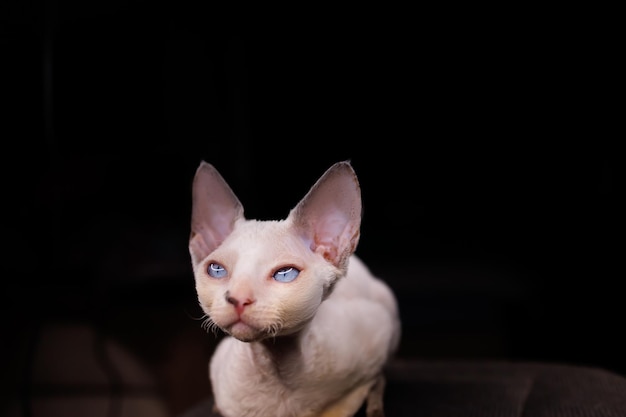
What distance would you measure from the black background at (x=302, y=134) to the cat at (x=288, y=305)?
0.65 meters

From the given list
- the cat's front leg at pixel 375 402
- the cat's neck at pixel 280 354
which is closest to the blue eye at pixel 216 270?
the cat's neck at pixel 280 354

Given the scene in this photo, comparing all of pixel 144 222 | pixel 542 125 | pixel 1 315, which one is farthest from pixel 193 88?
pixel 542 125

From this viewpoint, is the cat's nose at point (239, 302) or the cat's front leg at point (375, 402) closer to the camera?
the cat's nose at point (239, 302)

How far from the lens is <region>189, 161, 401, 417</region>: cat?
0.65 metres

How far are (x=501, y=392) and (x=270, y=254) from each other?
53cm

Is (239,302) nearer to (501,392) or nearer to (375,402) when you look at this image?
(375,402)

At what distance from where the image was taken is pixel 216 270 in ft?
2.21

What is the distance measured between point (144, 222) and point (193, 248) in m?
0.84

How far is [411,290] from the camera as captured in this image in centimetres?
162

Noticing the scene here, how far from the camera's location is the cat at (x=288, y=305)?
645 mm

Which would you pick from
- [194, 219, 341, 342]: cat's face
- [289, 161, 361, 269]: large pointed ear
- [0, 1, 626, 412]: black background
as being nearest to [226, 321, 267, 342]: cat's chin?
[194, 219, 341, 342]: cat's face

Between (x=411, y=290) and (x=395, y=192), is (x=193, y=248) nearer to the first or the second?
(x=395, y=192)

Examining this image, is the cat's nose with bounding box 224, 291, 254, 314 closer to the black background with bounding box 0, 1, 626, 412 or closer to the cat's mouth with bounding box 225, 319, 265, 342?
the cat's mouth with bounding box 225, 319, 265, 342

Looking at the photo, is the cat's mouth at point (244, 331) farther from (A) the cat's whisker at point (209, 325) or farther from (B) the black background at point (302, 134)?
(B) the black background at point (302, 134)
